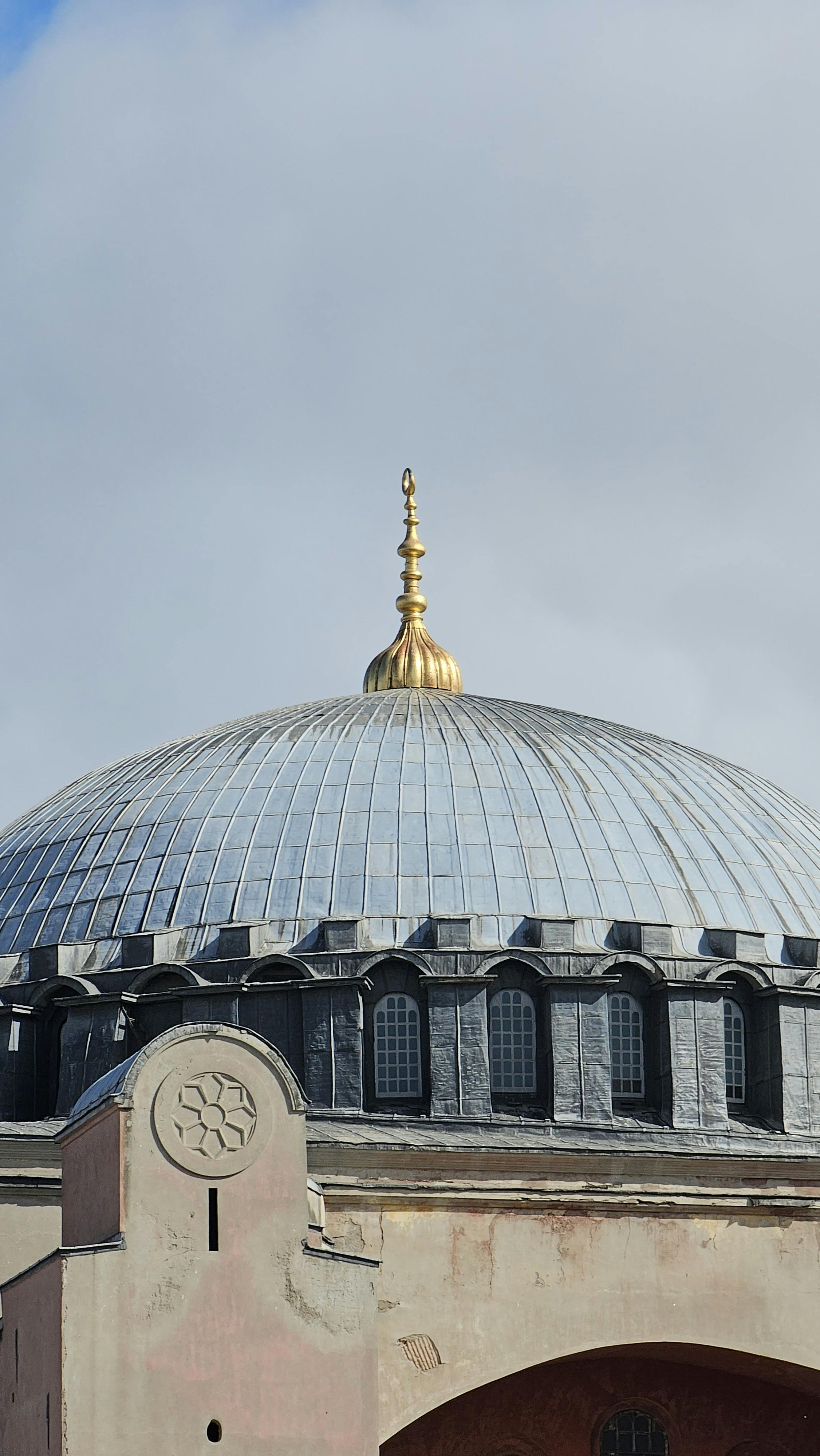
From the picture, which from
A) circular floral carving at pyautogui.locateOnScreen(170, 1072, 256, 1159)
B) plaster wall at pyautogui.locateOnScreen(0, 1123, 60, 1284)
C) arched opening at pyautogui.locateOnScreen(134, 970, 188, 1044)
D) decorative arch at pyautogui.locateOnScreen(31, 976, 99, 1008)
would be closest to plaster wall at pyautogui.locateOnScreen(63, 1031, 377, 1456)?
circular floral carving at pyautogui.locateOnScreen(170, 1072, 256, 1159)

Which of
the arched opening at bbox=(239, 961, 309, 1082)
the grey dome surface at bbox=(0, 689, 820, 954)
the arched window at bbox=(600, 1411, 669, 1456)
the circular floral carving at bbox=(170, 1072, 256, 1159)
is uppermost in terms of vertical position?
the grey dome surface at bbox=(0, 689, 820, 954)

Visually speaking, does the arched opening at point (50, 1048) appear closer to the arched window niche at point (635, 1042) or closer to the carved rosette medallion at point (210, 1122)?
the arched window niche at point (635, 1042)

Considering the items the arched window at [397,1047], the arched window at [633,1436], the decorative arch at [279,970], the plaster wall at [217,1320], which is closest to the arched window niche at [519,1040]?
the arched window at [397,1047]

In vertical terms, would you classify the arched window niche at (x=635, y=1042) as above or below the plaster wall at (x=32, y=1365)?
above

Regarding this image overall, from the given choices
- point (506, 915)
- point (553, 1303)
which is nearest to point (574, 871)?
point (506, 915)

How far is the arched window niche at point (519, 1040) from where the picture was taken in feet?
92.7

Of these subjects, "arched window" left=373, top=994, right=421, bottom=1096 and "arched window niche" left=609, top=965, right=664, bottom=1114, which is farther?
"arched window niche" left=609, top=965, right=664, bottom=1114

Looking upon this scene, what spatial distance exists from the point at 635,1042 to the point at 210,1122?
9.16 metres

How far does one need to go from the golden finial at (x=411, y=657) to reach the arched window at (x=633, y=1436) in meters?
14.9

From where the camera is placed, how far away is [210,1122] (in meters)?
21.0

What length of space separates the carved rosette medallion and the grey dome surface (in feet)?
28.7

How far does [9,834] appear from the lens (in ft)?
116

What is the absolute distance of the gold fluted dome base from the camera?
38.0m

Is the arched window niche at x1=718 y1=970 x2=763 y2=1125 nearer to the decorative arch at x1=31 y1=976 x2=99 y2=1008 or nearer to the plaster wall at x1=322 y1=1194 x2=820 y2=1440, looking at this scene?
the plaster wall at x1=322 y1=1194 x2=820 y2=1440
